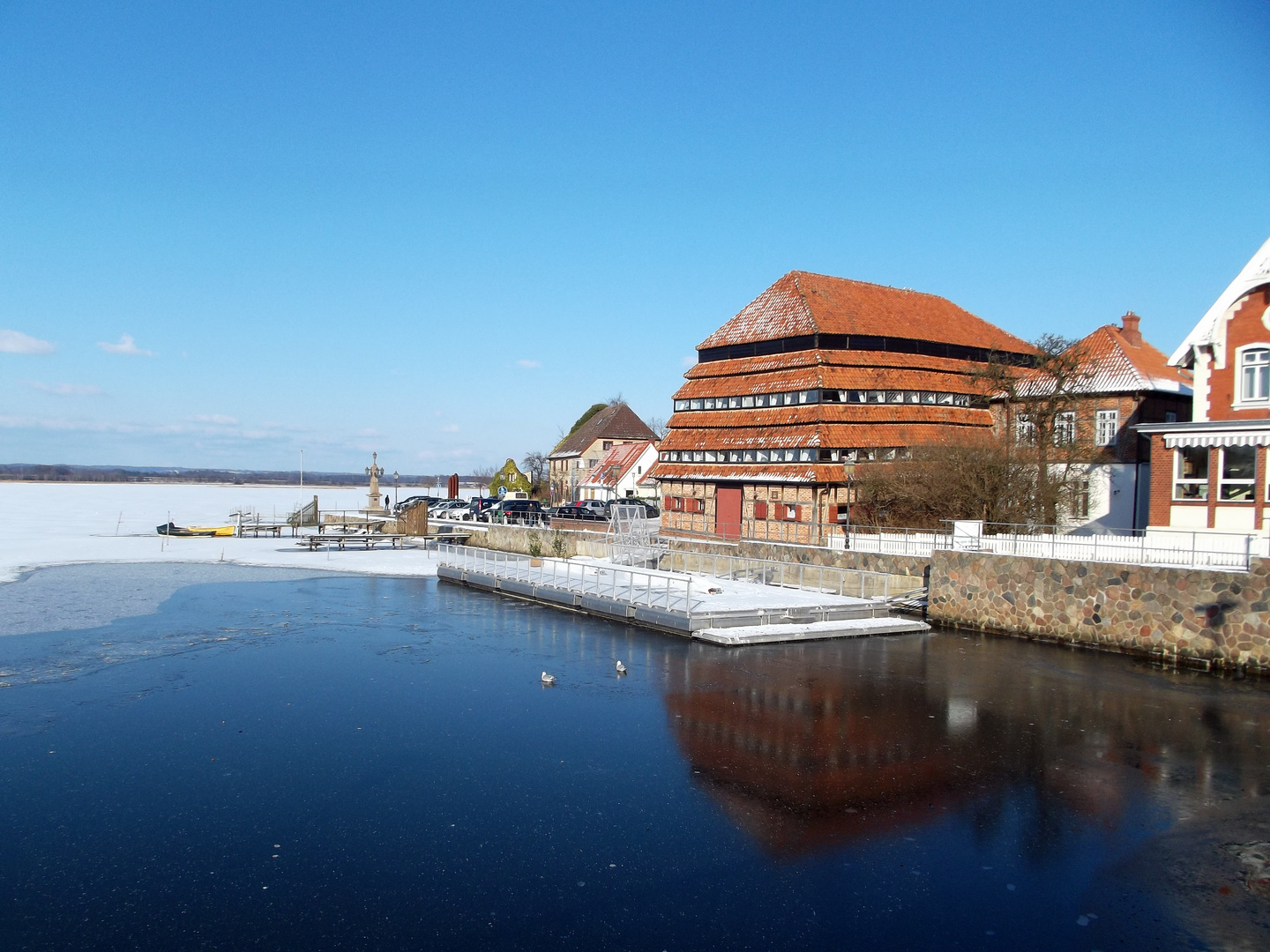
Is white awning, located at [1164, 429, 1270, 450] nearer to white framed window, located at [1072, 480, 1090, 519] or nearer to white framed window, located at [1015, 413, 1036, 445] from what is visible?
white framed window, located at [1015, 413, 1036, 445]

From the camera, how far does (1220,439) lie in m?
24.6

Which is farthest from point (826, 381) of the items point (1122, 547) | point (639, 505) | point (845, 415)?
point (1122, 547)

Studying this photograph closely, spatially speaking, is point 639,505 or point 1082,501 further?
point 639,505

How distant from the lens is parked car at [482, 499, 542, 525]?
2111 inches

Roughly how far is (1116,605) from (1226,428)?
6221mm

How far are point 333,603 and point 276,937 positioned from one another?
2166 centimetres

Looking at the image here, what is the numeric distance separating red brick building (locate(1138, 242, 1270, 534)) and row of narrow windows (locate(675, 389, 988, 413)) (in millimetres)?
18089

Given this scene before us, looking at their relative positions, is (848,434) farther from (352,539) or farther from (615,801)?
(615,801)

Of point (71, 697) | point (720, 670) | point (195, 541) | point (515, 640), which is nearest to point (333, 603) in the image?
point (515, 640)

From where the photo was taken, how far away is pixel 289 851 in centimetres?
1055

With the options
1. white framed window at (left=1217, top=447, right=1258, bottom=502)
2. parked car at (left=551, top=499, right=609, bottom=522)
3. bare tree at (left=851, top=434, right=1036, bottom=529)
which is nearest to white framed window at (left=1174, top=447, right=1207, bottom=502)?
white framed window at (left=1217, top=447, right=1258, bottom=502)

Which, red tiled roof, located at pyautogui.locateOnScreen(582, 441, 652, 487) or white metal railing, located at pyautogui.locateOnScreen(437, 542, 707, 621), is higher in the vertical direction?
red tiled roof, located at pyautogui.locateOnScreen(582, 441, 652, 487)

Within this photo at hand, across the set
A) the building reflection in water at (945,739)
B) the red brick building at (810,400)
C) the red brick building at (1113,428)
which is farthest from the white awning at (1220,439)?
the red brick building at (810,400)

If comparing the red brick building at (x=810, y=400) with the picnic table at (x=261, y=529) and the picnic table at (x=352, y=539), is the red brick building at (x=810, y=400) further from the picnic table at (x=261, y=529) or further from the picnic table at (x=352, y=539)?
the picnic table at (x=261, y=529)
